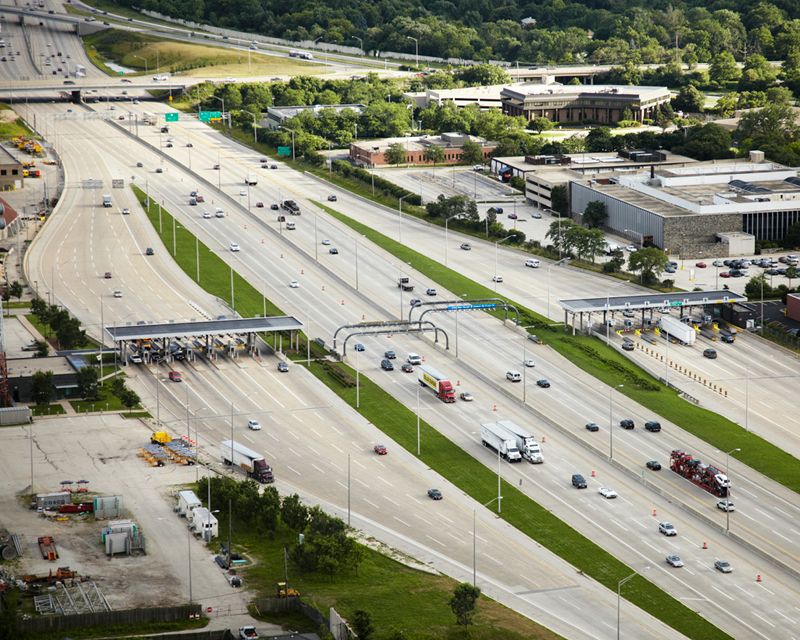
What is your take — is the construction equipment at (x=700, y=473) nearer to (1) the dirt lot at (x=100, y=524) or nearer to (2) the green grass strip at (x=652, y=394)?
(2) the green grass strip at (x=652, y=394)

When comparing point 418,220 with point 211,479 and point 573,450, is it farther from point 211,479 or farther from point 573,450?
point 211,479

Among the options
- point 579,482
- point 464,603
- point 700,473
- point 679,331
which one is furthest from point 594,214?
point 464,603

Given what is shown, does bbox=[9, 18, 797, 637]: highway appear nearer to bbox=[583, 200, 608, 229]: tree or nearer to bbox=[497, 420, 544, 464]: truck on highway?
bbox=[497, 420, 544, 464]: truck on highway

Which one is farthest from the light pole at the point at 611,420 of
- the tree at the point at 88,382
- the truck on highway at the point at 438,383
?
the tree at the point at 88,382

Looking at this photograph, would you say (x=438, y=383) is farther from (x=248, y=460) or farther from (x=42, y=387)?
(x=42, y=387)

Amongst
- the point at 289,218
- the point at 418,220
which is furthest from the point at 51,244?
the point at 418,220
